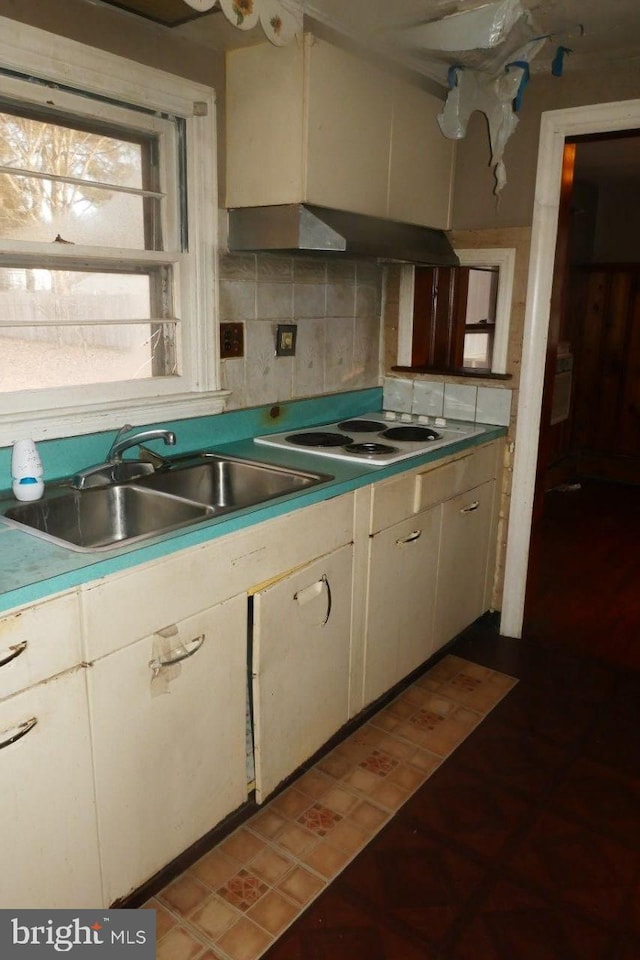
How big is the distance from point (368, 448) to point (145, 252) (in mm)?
930

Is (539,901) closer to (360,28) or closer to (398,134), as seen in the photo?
(398,134)

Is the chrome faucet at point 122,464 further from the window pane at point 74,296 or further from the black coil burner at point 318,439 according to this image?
the black coil burner at point 318,439

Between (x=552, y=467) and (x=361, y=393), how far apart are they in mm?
2730

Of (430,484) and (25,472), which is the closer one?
(25,472)

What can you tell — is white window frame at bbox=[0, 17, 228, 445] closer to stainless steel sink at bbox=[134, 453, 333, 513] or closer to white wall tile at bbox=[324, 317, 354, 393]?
stainless steel sink at bbox=[134, 453, 333, 513]

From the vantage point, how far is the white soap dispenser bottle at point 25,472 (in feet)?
5.60

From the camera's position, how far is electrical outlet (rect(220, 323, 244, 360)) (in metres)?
2.35

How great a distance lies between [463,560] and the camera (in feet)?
9.04

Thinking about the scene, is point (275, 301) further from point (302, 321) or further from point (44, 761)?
point (44, 761)

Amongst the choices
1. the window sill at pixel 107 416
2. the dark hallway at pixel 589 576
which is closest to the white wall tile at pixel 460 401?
the dark hallway at pixel 589 576

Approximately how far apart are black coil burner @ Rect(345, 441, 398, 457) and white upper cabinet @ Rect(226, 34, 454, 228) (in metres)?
0.77

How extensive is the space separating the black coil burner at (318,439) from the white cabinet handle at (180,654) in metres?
Answer: 0.94

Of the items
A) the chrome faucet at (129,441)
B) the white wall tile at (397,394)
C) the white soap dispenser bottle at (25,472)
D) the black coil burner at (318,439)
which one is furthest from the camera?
the white wall tile at (397,394)

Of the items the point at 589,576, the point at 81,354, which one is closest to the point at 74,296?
the point at 81,354
